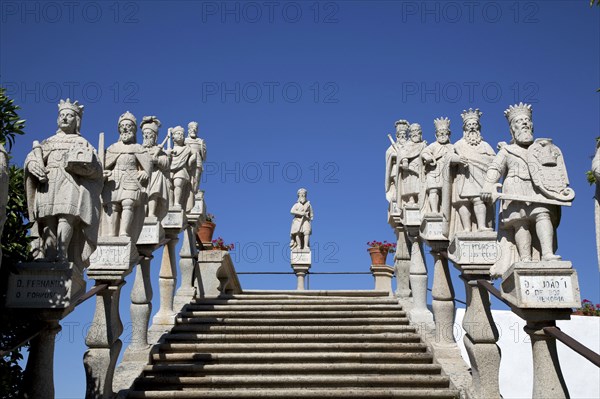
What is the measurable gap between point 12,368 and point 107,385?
118cm

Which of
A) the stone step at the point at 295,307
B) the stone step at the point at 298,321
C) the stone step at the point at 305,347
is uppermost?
the stone step at the point at 295,307

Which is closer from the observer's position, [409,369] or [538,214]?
[538,214]

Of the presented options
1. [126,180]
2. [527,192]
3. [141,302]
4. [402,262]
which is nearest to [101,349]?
[141,302]

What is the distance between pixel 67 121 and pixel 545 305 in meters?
5.60

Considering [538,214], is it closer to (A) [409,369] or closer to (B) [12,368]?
(A) [409,369]

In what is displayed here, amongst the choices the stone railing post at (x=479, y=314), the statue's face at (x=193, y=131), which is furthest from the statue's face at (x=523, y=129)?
the statue's face at (x=193, y=131)

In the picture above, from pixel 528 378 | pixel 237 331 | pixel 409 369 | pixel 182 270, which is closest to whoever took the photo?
pixel 409 369

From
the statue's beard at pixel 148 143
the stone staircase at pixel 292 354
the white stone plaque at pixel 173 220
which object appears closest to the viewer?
the stone staircase at pixel 292 354

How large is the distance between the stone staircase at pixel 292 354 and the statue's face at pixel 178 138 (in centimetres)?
452

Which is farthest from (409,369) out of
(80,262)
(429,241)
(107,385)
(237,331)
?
(80,262)

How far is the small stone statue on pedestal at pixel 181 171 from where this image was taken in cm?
1414

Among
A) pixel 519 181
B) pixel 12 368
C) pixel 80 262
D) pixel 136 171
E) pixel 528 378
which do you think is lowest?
pixel 528 378

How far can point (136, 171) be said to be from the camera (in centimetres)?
980

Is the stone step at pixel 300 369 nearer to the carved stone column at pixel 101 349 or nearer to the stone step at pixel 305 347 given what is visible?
the stone step at pixel 305 347
